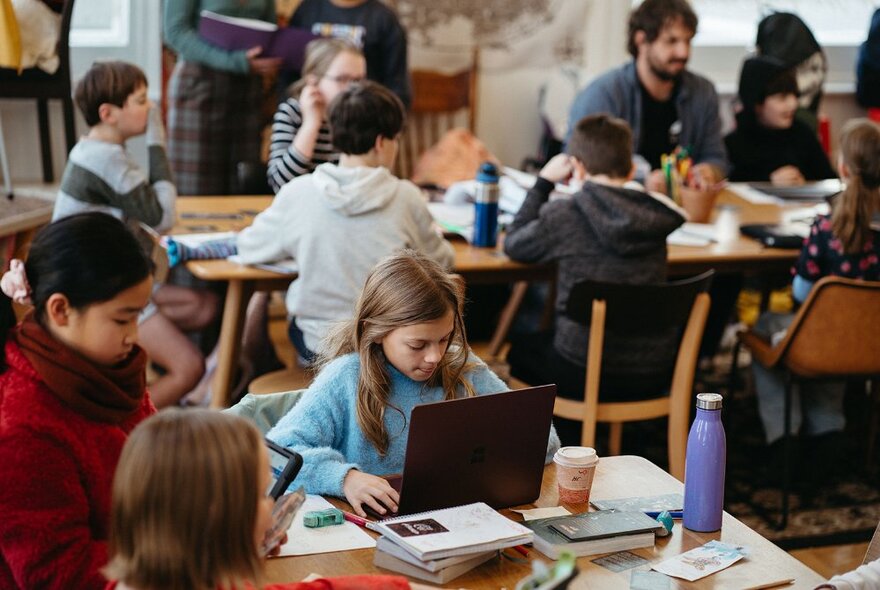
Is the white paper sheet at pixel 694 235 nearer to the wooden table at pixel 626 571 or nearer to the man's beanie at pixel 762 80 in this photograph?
the man's beanie at pixel 762 80

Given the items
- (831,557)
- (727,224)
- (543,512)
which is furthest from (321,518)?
(727,224)

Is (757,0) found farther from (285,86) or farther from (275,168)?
(275,168)

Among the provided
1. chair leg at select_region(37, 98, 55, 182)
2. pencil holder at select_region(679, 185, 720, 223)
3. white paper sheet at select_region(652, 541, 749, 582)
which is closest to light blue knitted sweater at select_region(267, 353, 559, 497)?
white paper sheet at select_region(652, 541, 749, 582)

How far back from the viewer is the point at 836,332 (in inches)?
133

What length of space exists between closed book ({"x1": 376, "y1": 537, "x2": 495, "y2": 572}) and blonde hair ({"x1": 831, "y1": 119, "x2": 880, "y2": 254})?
220cm

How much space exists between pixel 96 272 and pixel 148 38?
3898 millimetres

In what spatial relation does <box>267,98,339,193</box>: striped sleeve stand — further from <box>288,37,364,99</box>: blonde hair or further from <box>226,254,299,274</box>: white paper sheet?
<box>226,254,299,274</box>: white paper sheet

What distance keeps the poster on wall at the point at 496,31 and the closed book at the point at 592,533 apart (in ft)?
13.7

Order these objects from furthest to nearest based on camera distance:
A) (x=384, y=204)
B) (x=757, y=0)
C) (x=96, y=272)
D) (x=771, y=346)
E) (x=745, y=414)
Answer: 1. (x=757, y=0)
2. (x=745, y=414)
3. (x=771, y=346)
4. (x=384, y=204)
5. (x=96, y=272)

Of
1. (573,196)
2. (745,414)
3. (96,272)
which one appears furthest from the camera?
(745,414)

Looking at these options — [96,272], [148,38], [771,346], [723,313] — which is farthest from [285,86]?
[96,272]

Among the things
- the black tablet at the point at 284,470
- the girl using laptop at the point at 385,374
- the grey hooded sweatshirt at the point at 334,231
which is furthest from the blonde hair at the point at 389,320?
the grey hooded sweatshirt at the point at 334,231

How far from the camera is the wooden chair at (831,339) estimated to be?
129 inches

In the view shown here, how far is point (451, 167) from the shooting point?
5.12m
